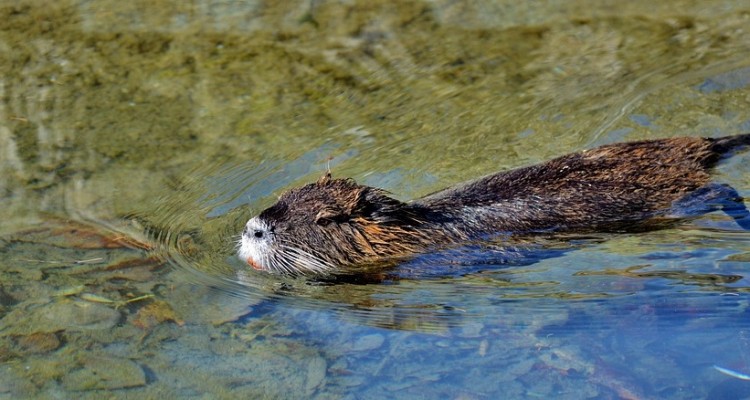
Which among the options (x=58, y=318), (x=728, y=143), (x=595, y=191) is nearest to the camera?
(x=58, y=318)

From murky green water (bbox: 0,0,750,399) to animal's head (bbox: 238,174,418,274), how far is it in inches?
5.3

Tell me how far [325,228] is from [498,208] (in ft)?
2.92

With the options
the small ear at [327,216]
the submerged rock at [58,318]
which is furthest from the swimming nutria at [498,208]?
the submerged rock at [58,318]

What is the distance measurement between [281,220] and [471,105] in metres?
2.05

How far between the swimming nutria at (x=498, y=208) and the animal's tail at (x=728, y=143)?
101 mm

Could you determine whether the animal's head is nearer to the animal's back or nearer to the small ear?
the small ear

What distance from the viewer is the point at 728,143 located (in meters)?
5.46

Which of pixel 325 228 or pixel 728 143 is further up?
pixel 728 143

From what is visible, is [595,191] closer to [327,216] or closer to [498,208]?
[498,208]

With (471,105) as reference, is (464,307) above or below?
below

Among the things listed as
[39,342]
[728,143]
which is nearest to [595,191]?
[728,143]

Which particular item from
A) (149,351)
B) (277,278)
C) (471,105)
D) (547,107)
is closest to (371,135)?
(471,105)

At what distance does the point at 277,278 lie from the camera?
4906 mm

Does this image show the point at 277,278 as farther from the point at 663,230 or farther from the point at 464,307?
the point at 663,230
